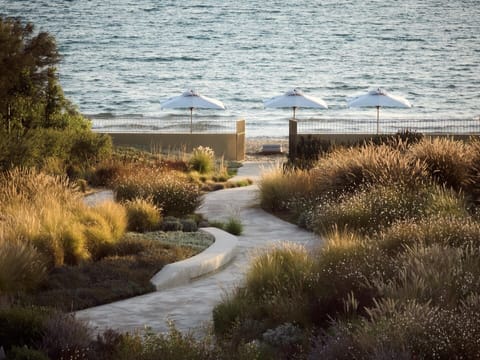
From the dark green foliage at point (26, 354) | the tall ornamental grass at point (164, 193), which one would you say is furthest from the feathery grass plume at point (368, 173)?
the dark green foliage at point (26, 354)

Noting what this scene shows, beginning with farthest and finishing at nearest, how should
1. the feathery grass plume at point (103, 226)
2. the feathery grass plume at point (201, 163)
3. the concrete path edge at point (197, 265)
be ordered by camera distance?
the feathery grass plume at point (201, 163) < the feathery grass plume at point (103, 226) < the concrete path edge at point (197, 265)

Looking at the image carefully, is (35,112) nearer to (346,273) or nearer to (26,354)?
(346,273)

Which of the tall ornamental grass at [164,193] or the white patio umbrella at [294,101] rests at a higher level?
the white patio umbrella at [294,101]

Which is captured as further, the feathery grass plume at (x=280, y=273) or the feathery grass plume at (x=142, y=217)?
the feathery grass plume at (x=142, y=217)

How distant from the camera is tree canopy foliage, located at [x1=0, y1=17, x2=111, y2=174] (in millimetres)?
20781

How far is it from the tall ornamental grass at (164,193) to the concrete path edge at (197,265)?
2.75m

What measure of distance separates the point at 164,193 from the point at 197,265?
488 cm

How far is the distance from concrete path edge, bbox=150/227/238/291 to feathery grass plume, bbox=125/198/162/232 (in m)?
1.36

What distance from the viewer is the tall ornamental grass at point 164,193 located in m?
16.8

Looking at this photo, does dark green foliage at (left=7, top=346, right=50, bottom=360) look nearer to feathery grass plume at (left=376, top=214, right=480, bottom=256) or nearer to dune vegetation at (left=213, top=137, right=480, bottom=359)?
dune vegetation at (left=213, top=137, right=480, bottom=359)

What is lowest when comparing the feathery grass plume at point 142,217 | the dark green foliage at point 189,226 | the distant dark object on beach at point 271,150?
the distant dark object on beach at point 271,150

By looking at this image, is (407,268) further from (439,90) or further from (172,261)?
(439,90)

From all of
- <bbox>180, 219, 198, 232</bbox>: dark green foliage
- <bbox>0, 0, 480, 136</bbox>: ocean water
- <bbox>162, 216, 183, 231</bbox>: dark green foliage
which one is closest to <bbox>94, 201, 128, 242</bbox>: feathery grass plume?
<bbox>162, 216, 183, 231</bbox>: dark green foliage

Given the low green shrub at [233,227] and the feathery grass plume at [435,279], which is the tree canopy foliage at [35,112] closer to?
the low green shrub at [233,227]
